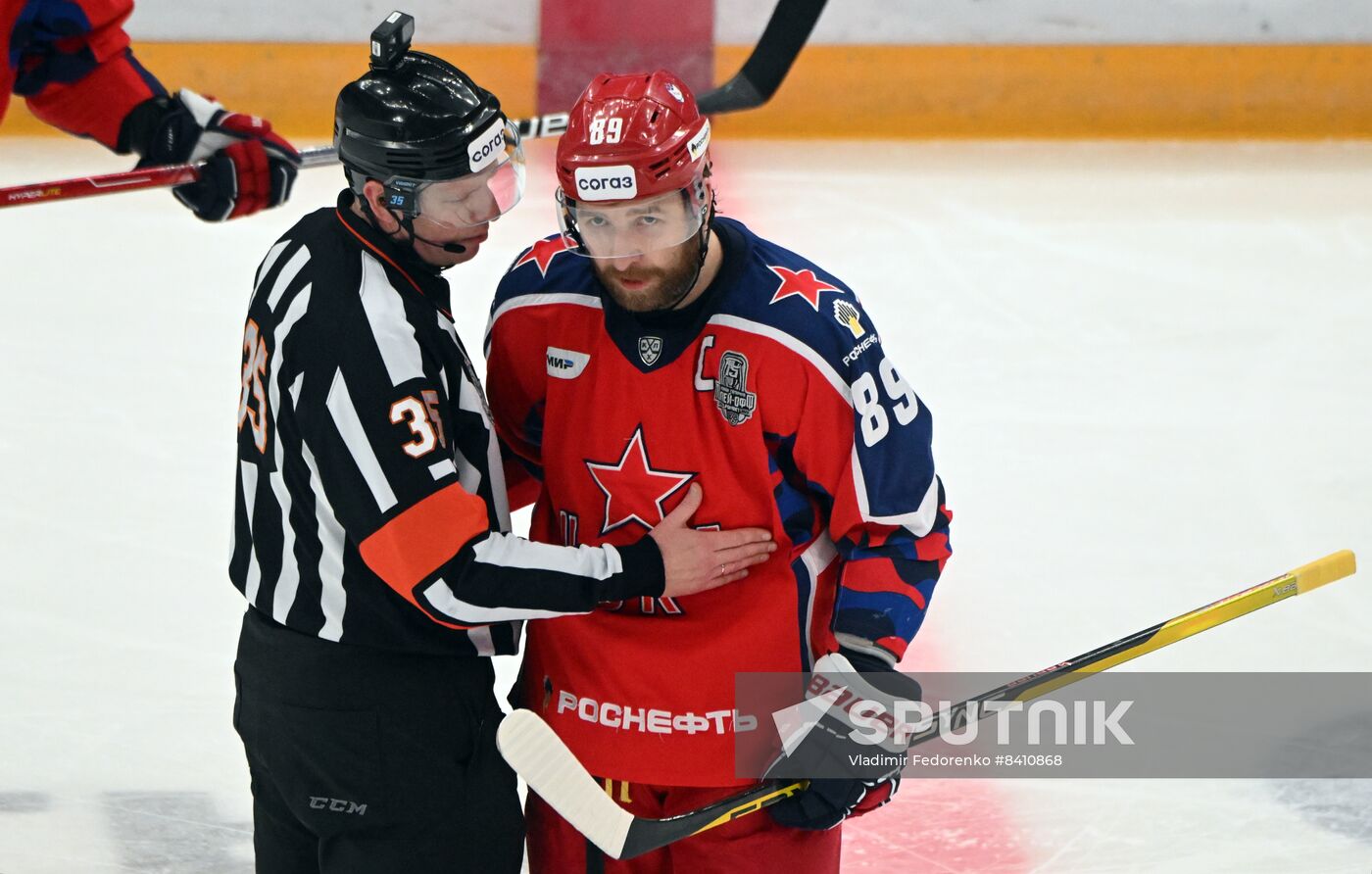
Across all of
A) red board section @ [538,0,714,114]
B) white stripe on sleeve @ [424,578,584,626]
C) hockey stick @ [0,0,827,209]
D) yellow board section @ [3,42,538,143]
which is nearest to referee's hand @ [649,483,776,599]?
white stripe on sleeve @ [424,578,584,626]

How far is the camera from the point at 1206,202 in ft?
18.5

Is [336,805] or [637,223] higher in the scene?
[637,223]

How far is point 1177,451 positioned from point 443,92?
8.55ft

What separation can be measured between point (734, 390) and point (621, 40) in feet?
16.5

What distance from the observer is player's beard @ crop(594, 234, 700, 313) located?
171 cm

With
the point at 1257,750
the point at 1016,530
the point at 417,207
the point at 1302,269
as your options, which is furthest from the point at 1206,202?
the point at 417,207

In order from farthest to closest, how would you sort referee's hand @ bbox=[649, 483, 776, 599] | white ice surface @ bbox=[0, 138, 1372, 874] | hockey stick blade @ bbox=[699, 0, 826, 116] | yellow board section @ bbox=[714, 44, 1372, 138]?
1. yellow board section @ bbox=[714, 44, 1372, 138]
2. hockey stick blade @ bbox=[699, 0, 826, 116]
3. white ice surface @ bbox=[0, 138, 1372, 874]
4. referee's hand @ bbox=[649, 483, 776, 599]

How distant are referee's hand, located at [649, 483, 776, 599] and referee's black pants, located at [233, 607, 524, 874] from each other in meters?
0.28

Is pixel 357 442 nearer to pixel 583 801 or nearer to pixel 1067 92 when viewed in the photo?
pixel 583 801

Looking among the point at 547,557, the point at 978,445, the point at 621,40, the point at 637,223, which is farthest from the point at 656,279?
the point at 621,40

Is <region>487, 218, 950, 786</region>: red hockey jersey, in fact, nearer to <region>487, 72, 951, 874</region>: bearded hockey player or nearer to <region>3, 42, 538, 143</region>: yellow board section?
<region>487, 72, 951, 874</region>: bearded hockey player

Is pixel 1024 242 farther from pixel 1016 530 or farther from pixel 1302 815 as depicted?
pixel 1302 815

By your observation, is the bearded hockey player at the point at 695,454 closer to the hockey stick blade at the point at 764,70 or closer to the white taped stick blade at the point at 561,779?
the white taped stick blade at the point at 561,779

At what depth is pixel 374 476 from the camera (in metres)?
1.61
